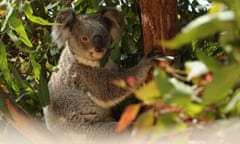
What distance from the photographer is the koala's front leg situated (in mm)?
2488

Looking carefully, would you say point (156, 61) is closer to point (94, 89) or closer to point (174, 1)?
point (174, 1)

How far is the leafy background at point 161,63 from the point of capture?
22.2 inches

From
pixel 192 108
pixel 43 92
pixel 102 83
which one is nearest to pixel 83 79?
pixel 102 83

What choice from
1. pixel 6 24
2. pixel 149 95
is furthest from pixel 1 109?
pixel 149 95

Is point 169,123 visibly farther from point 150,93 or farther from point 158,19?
point 158,19

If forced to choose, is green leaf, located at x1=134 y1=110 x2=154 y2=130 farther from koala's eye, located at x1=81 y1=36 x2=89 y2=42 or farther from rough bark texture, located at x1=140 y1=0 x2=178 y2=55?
koala's eye, located at x1=81 y1=36 x2=89 y2=42

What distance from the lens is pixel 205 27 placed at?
56 cm

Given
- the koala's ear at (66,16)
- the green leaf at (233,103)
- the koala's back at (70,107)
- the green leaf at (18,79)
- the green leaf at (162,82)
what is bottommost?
the koala's back at (70,107)

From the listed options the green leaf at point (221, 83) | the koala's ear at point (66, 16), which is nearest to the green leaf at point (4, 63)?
the koala's ear at point (66, 16)

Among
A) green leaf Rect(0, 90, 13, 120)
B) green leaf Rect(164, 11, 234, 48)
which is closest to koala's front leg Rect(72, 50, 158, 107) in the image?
green leaf Rect(0, 90, 13, 120)

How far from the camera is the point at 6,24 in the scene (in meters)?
1.98

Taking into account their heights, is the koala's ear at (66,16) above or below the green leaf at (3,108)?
above

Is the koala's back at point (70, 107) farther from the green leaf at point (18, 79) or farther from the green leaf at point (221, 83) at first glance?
the green leaf at point (221, 83)

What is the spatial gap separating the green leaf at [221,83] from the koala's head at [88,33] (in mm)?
1991
